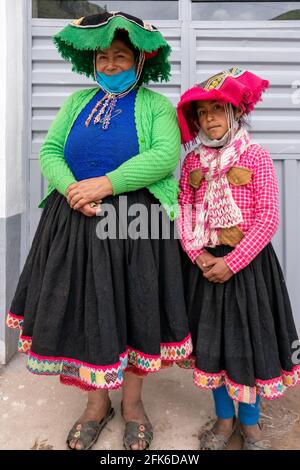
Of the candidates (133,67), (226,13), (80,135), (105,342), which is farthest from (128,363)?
(226,13)

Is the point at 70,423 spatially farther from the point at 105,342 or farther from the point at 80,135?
the point at 80,135

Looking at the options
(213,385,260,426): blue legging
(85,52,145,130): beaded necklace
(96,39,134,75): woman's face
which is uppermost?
(96,39,134,75): woman's face

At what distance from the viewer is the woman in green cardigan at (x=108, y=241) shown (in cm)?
159

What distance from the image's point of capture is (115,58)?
5.66 feet

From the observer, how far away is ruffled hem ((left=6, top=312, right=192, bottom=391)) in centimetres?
155

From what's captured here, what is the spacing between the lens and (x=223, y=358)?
168 centimetres

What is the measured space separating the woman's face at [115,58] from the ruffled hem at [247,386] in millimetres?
1270

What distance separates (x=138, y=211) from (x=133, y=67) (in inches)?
24.5

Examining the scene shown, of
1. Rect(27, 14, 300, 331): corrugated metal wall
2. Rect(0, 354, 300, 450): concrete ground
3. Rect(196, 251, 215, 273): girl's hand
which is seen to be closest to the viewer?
Rect(196, 251, 215, 273): girl's hand

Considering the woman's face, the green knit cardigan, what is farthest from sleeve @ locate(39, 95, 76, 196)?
the woman's face

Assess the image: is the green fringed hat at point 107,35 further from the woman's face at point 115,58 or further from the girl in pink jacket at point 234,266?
the girl in pink jacket at point 234,266

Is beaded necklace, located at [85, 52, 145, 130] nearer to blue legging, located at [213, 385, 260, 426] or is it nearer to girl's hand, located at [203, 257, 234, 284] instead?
girl's hand, located at [203, 257, 234, 284]

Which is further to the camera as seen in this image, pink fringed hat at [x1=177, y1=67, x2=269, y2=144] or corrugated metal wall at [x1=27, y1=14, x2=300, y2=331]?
corrugated metal wall at [x1=27, y1=14, x2=300, y2=331]

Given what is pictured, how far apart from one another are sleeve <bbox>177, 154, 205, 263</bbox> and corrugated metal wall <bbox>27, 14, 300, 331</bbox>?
0.97 metres
